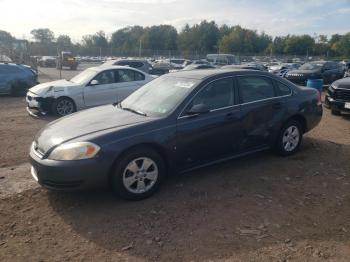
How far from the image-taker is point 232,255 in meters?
3.28

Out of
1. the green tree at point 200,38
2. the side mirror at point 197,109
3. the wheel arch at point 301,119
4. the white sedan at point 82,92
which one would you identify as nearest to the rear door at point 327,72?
the white sedan at point 82,92

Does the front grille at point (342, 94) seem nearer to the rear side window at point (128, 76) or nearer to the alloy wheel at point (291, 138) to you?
the alloy wheel at point (291, 138)

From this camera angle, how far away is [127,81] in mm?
10492

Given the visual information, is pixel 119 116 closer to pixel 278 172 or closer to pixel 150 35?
pixel 278 172

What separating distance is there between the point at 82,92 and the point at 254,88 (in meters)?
5.78

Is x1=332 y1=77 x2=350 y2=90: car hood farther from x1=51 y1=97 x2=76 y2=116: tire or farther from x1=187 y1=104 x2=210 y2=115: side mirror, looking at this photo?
x1=51 y1=97 x2=76 y2=116: tire

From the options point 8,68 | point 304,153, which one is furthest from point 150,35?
point 304,153

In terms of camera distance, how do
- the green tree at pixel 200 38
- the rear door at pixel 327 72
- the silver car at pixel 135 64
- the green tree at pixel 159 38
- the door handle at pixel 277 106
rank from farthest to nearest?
the green tree at pixel 159 38, the green tree at pixel 200 38, the silver car at pixel 135 64, the rear door at pixel 327 72, the door handle at pixel 277 106

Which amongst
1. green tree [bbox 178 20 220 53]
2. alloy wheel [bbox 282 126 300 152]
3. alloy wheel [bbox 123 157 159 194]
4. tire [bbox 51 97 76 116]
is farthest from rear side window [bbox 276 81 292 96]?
green tree [bbox 178 20 220 53]

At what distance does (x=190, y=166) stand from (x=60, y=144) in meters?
1.74

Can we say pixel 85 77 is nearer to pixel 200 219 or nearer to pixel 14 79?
pixel 14 79

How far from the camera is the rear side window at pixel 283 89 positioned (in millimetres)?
5855

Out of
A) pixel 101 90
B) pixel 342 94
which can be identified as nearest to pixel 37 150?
pixel 101 90

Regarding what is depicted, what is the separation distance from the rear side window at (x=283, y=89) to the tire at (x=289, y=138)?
49 cm
